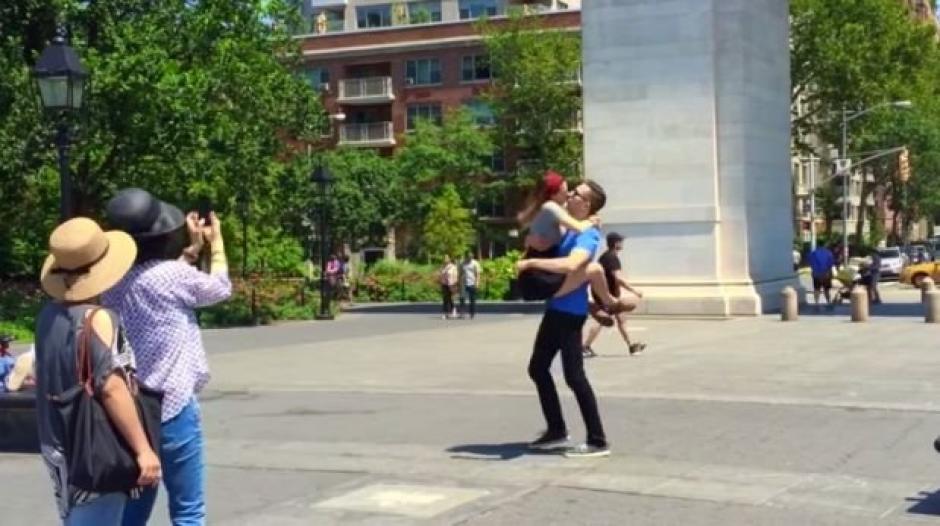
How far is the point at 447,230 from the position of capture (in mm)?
56312

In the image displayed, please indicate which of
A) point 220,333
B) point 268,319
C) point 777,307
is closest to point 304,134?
point 268,319

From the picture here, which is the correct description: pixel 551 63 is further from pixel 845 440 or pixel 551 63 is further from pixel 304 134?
pixel 845 440

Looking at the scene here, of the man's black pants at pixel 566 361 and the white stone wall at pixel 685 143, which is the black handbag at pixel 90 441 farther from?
the white stone wall at pixel 685 143

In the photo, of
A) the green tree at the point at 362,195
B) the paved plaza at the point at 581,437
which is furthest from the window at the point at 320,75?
the paved plaza at the point at 581,437

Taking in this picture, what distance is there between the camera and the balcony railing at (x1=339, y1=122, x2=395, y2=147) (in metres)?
74.8

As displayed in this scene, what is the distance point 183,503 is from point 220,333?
2156cm

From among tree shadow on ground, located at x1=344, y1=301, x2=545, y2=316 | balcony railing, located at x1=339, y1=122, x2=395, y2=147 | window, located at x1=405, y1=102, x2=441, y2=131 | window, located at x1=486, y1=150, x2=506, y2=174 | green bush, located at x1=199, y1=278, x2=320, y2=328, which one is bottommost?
tree shadow on ground, located at x1=344, y1=301, x2=545, y2=316

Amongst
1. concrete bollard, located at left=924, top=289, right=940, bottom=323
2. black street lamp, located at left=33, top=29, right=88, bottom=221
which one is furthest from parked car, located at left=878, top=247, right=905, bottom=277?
black street lamp, located at left=33, top=29, right=88, bottom=221

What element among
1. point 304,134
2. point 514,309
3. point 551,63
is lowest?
point 514,309

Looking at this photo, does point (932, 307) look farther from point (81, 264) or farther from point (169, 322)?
point (81, 264)

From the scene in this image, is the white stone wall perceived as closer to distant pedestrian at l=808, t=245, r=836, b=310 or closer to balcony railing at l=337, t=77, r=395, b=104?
distant pedestrian at l=808, t=245, r=836, b=310

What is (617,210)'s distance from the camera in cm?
2727

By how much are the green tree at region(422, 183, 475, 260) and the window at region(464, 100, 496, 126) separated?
35.7ft

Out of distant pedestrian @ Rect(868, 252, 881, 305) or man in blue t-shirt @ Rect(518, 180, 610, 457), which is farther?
distant pedestrian @ Rect(868, 252, 881, 305)
